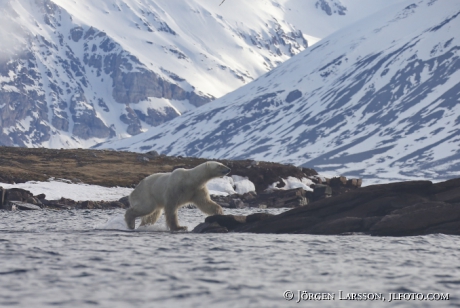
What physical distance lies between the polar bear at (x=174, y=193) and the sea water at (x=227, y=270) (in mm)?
2483

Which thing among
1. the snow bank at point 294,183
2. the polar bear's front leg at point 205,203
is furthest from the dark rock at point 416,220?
the snow bank at point 294,183

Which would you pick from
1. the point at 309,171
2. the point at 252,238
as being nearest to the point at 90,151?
the point at 309,171

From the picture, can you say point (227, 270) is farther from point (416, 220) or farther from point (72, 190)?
point (72, 190)

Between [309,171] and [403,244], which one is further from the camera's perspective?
[309,171]

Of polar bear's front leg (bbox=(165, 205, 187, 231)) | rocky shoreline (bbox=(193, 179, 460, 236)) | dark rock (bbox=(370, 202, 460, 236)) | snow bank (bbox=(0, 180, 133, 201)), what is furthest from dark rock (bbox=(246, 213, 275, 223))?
snow bank (bbox=(0, 180, 133, 201))

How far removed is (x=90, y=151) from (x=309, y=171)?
33786 millimetres

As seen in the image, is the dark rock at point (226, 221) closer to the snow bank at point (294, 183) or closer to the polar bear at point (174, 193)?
the polar bear at point (174, 193)

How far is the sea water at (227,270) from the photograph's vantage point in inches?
580

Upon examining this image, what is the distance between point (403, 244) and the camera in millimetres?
23625

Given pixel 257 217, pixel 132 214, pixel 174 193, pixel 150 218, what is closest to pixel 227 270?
pixel 174 193

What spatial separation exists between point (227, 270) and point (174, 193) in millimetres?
10586

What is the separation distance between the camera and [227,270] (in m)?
18.2

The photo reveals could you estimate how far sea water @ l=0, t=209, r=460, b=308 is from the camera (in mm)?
14727

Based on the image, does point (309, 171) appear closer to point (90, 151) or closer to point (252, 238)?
point (90, 151)
